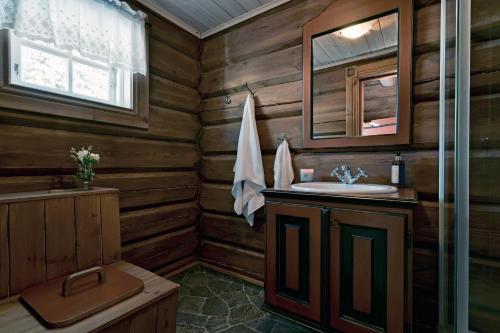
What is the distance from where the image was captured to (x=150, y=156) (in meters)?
2.10

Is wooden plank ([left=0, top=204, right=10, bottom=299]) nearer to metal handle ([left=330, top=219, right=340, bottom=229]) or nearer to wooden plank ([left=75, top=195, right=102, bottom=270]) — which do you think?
wooden plank ([left=75, top=195, right=102, bottom=270])

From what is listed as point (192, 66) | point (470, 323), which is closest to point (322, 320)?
point (470, 323)

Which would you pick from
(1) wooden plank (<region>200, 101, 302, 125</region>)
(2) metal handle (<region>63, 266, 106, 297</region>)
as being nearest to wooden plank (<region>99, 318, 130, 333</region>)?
(2) metal handle (<region>63, 266, 106, 297</region>)

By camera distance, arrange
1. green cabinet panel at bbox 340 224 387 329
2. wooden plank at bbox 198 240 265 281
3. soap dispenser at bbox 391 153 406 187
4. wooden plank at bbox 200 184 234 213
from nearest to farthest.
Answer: green cabinet panel at bbox 340 224 387 329 < soap dispenser at bbox 391 153 406 187 < wooden plank at bbox 198 240 265 281 < wooden plank at bbox 200 184 234 213

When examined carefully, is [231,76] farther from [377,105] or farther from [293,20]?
[377,105]

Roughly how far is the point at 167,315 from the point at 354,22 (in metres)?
2.12

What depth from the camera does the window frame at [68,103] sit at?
4.42 feet

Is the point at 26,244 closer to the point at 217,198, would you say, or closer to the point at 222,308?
the point at 222,308

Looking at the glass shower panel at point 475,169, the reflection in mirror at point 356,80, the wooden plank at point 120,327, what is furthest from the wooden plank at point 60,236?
the glass shower panel at point 475,169

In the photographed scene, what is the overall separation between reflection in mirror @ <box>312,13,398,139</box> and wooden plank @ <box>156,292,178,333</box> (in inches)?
56.5

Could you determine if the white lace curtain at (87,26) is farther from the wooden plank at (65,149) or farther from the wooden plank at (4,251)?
the wooden plank at (4,251)

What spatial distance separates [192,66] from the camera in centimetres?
250

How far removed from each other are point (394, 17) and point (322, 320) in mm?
1919

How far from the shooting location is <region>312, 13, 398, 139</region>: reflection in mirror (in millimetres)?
1592
